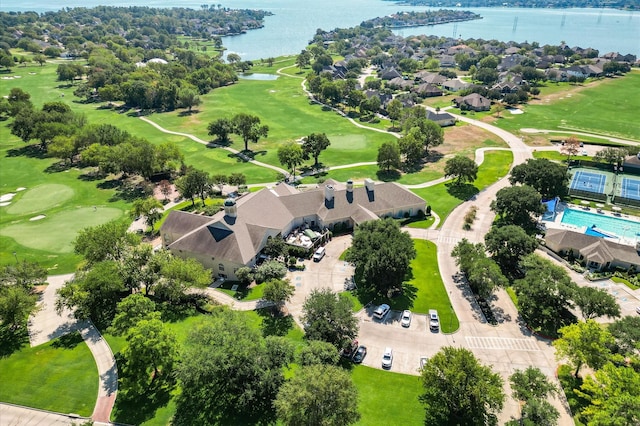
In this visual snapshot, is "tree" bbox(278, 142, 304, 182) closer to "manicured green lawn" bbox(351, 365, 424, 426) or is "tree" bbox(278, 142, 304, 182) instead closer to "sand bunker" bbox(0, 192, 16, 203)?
"manicured green lawn" bbox(351, 365, 424, 426)

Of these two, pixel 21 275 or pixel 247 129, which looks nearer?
pixel 21 275

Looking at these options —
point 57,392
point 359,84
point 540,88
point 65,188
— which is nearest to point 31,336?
point 57,392

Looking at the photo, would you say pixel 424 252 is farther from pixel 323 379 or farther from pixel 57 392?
pixel 57 392

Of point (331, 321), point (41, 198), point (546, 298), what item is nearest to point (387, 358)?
point (331, 321)

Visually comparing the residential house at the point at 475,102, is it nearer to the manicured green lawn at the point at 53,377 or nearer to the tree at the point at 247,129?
the tree at the point at 247,129

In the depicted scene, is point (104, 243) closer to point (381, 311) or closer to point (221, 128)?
point (381, 311)

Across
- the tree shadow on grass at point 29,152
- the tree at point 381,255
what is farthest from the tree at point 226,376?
the tree shadow on grass at point 29,152

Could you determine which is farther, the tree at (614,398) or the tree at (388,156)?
the tree at (388,156)
